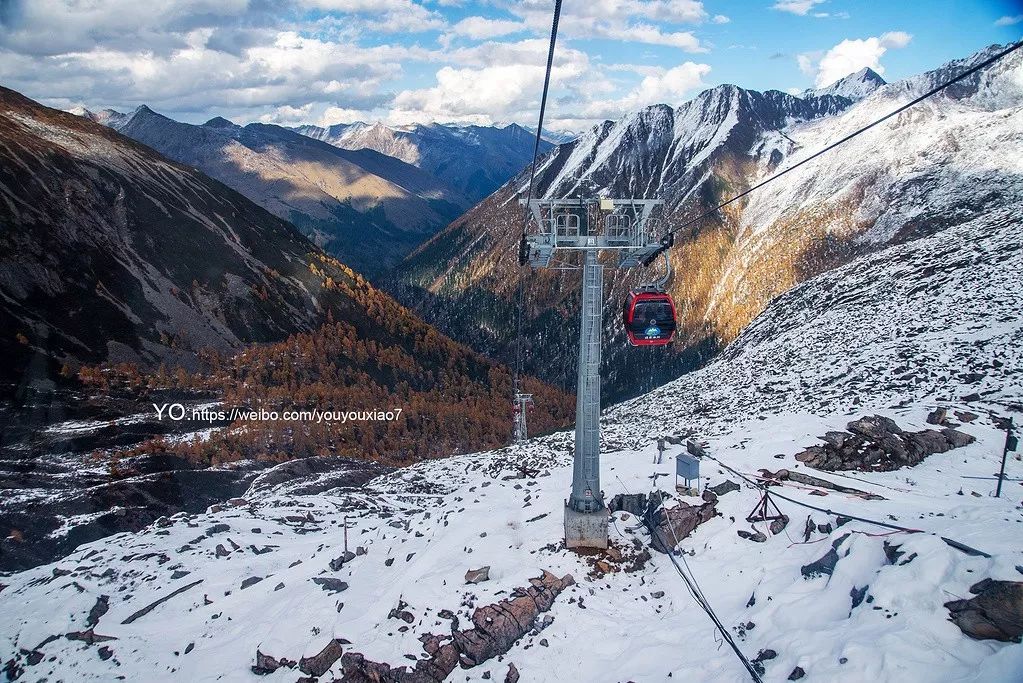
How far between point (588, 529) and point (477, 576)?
364 centimetres

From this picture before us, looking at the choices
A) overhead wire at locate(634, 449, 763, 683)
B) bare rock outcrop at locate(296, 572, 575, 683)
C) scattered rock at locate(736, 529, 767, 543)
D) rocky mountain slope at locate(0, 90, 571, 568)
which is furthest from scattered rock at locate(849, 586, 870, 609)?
rocky mountain slope at locate(0, 90, 571, 568)

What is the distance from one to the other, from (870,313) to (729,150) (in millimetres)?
146197

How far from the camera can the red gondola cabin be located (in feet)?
54.0

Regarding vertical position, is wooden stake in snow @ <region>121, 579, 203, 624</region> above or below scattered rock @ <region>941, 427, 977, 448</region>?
below

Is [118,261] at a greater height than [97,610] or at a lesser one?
greater

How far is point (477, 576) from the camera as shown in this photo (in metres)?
16.6

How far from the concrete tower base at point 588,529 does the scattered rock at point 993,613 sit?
8630 millimetres

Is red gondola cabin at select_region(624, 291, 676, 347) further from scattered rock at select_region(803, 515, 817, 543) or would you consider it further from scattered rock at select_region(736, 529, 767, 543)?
scattered rock at select_region(803, 515, 817, 543)

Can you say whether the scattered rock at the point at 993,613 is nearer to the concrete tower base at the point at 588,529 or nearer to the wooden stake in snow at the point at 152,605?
the concrete tower base at the point at 588,529

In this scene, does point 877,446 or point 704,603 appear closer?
point 704,603

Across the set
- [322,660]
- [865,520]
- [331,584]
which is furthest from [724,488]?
[331,584]

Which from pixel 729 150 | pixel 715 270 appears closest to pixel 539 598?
pixel 715 270

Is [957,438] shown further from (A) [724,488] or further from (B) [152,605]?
(B) [152,605]

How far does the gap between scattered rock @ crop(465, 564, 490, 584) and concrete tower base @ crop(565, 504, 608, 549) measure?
8.77ft
